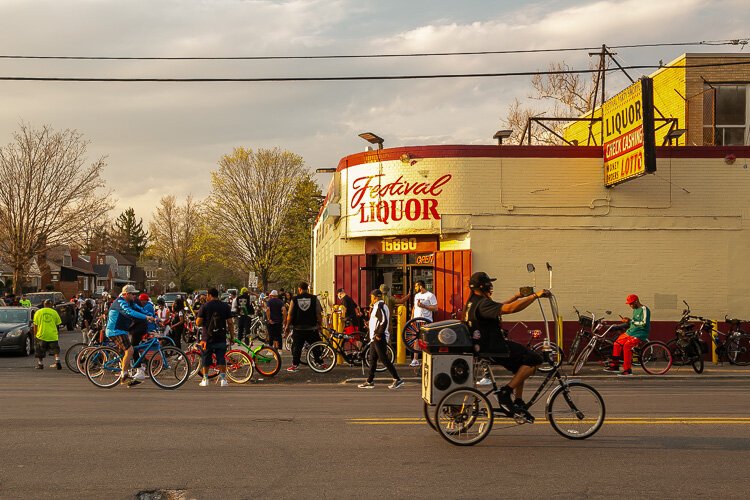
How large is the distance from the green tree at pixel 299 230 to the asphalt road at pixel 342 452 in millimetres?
48313

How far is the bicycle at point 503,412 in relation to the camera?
29.4 ft

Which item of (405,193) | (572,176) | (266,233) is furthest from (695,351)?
(266,233)

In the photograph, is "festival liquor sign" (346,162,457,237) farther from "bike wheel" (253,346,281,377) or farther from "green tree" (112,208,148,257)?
"green tree" (112,208,148,257)

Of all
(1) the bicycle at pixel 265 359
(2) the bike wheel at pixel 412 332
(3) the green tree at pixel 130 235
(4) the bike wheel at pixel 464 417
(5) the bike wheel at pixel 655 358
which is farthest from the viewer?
(3) the green tree at pixel 130 235

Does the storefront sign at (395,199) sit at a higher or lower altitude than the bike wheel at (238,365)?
higher

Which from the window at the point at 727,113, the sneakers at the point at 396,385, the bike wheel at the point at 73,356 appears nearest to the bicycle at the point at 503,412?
the sneakers at the point at 396,385

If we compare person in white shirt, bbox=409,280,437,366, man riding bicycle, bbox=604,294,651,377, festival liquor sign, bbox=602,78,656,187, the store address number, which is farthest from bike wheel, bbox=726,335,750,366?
the store address number

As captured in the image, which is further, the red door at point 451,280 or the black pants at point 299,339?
the red door at point 451,280

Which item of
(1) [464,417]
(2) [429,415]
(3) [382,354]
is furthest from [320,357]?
(1) [464,417]

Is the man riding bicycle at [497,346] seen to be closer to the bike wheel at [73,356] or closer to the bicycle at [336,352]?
the bicycle at [336,352]

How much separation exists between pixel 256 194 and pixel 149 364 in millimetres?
46100

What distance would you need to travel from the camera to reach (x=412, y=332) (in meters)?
19.4

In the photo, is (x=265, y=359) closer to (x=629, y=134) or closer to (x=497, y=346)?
(x=497, y=346)

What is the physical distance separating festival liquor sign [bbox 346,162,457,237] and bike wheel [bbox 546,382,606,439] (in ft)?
41.4
